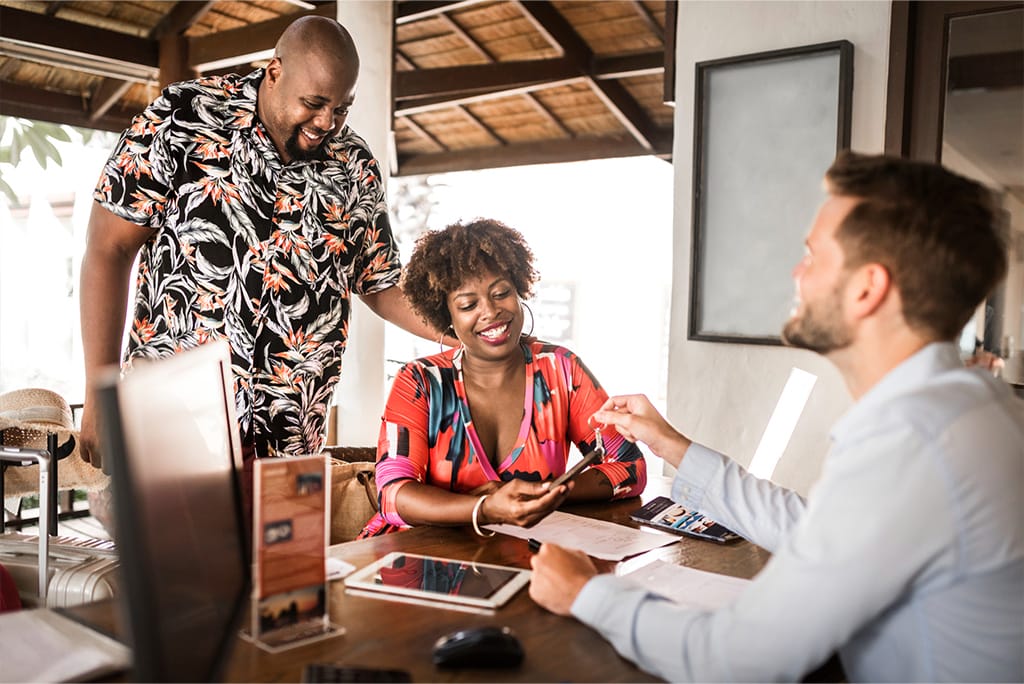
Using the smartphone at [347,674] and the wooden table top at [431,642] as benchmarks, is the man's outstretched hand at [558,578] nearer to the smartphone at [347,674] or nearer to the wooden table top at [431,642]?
the wooden table top at [431,642]

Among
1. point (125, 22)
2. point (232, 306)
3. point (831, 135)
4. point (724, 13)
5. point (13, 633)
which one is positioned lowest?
point (13, 633)

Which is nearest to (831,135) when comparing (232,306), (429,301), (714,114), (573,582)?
(714,114)

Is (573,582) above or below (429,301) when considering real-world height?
below

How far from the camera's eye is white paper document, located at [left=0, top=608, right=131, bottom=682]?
1097mm

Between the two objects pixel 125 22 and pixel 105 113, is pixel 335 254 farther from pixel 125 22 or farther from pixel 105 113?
pixel 105 113

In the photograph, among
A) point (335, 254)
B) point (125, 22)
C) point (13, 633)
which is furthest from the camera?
point (125, 22)

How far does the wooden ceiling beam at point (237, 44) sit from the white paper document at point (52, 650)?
457 cm

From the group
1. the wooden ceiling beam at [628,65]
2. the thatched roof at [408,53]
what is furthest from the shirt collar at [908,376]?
the wooden ceiling beam at [628,65]

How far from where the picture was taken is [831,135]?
10.2ft

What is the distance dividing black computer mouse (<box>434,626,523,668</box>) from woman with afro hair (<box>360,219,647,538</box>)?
769mm

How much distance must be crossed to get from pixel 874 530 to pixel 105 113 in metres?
6.43

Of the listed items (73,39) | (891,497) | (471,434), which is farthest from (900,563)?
(73,39)

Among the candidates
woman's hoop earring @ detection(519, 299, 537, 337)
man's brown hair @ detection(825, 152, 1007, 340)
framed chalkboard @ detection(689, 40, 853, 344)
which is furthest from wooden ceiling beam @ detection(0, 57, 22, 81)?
man's brown hair @ detection(825, 152, 1007, 340)

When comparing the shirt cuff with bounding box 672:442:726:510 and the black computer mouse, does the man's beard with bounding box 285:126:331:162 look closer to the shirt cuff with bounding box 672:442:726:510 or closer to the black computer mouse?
the shirt cuff with bounding box 672:442:726:510
